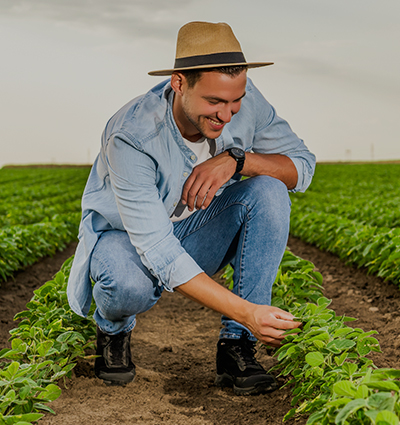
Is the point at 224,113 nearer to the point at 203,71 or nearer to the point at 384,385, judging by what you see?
the point at 203,71

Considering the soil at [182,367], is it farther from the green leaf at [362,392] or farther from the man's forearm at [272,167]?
the man's forearm at [272,167]

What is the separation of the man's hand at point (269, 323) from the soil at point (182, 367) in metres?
0.38

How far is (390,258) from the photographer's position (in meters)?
4.09

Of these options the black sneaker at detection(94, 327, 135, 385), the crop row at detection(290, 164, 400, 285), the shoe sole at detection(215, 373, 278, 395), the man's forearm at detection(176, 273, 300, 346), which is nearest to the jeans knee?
the man's forearm at detection(176, 273, 300, 346)

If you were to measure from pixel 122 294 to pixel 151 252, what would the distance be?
1.01ft

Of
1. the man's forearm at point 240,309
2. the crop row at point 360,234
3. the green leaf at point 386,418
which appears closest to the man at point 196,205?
the man's forearm at point 240,309

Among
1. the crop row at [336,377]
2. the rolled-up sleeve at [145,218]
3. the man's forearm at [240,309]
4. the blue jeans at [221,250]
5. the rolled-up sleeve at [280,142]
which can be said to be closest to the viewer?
the crop row at [336,377]

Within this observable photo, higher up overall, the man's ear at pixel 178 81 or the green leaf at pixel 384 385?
the man's ear at pixel 178 81

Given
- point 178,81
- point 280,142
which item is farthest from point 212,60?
point 280,142

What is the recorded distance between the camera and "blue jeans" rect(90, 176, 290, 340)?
2.40m

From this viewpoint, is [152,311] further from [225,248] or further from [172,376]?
[225,248]

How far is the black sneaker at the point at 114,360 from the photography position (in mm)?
2639

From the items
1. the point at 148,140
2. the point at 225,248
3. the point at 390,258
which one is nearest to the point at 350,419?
the point at 225,248

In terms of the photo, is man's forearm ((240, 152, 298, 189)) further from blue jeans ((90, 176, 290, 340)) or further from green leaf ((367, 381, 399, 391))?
green leaf ((367, 381, 399, 391))
